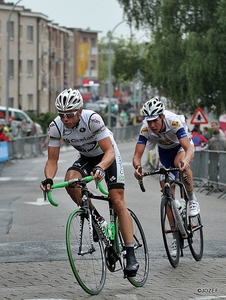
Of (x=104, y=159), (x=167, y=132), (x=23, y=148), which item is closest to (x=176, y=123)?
(x=167, y=132)

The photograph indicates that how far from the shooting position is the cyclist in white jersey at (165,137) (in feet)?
30.3

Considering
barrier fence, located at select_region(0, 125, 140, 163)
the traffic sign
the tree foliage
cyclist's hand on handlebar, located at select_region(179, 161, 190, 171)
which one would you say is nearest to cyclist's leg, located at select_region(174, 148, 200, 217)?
cyclist's hand on handlebar, located at select_region(179, 161, 190, 171)

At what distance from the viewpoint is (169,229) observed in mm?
9617

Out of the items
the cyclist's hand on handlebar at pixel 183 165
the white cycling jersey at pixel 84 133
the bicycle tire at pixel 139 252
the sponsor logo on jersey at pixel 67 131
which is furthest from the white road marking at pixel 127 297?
the cyclist's hand on handlebar at pixel 183 165

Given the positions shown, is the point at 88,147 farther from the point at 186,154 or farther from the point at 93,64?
Answer: the point at 93,64

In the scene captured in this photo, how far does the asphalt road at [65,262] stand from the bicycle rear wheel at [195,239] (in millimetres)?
110

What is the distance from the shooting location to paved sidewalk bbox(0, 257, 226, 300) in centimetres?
782

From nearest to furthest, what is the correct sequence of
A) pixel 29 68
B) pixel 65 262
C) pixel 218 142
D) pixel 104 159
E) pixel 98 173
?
pixel 98 173
pixel 104 159
pixel 65 262
pixel 218 142
pixel 29 68

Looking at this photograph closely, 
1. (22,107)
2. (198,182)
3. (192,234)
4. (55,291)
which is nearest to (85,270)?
(55,291)

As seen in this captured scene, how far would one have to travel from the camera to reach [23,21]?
270ft

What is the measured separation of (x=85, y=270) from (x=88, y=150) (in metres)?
1.19

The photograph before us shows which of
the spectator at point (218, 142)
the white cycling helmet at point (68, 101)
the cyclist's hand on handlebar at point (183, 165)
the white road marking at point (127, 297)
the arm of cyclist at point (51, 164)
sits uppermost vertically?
the white cycling helmet at point (68, 101)

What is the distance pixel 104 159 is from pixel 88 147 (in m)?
0.41

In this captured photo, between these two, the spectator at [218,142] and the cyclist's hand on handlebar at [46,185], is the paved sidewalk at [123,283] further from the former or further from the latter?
the spectator at [218,142]
